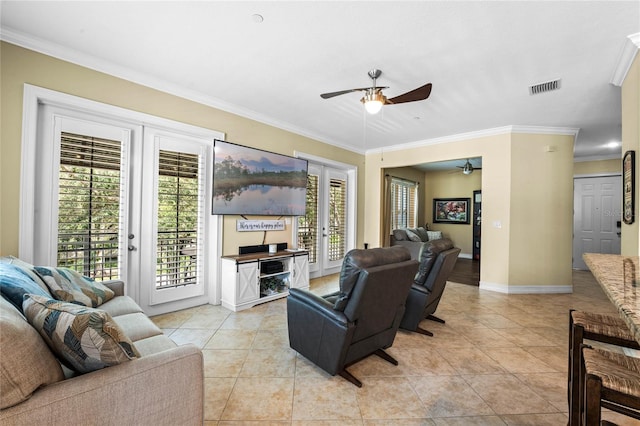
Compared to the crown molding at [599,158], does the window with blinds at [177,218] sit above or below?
below

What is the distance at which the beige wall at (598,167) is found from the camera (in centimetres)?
584

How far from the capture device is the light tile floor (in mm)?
1729

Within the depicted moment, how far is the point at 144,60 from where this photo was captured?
2689mm

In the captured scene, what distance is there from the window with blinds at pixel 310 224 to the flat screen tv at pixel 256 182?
0.44 meters

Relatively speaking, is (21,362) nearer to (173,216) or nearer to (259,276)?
(173,216)

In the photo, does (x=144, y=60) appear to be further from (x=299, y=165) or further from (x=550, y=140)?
(x=550, y=140)

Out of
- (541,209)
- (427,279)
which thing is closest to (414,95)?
(427,279)

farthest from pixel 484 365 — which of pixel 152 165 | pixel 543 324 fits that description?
pixel 152 165

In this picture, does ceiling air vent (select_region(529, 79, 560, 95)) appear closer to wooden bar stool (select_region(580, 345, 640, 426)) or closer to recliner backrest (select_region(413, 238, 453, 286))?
recliner backrest (select_region(413, 238, 453, 286))

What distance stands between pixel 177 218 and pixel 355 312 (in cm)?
253

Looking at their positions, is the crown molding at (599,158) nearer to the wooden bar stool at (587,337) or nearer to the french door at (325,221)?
the french door at (325,221)

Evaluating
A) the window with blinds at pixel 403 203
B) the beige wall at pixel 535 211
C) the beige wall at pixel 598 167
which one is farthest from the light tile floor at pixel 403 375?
the beige wall at pixel 598 167

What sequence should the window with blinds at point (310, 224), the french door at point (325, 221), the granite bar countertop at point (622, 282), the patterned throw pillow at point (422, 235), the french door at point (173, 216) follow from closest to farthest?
1. the granite bar countertop at point (622, 282)
2. the french door at point (173, 216)
3. the window with blinds at point (310, 224)
4. the french door at point (325, 221)
5. the patterned throw pillow at point (422, 235)

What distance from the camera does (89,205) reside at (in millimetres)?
2707
